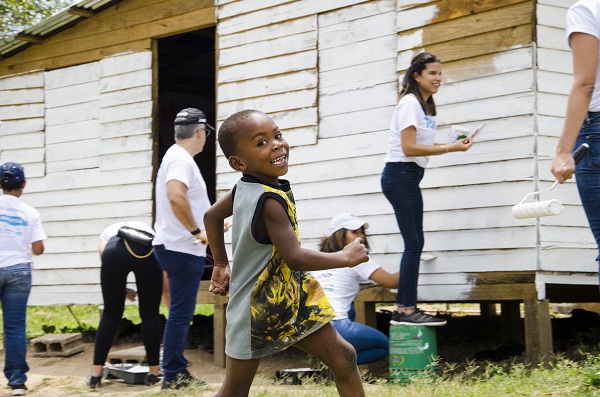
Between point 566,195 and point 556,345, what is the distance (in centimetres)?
210

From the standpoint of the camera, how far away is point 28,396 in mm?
7078


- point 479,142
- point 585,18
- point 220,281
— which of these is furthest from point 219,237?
point 479,142

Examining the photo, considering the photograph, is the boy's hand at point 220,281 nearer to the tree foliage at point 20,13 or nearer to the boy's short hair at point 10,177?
the boy's short hair at point 10,177

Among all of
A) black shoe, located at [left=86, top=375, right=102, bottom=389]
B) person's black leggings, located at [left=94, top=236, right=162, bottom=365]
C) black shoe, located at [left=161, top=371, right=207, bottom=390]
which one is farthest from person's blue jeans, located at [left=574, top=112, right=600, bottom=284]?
black shoe, located at [left=86, top=375, right=102, bottom=389]

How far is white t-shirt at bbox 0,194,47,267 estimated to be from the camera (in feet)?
23.4

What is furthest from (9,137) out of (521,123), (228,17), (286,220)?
(286,220)

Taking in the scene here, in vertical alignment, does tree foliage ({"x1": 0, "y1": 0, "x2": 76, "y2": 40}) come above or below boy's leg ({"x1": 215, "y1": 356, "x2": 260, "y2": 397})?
above

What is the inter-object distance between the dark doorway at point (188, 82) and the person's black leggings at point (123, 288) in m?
5.71

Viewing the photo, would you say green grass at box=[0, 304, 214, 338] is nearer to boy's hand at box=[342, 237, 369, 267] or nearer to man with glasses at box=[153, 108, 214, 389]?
man with glasses at box=[153, 108, 214, 389]

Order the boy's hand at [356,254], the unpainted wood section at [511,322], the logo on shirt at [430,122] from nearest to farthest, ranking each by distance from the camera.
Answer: the boy's hand at [356,254]
the logo on shirt at [430,122]
the unpainted wood section at [511,322]

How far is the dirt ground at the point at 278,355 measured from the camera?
23.9 feet

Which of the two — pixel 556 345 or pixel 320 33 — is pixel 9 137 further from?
pixel 556 345

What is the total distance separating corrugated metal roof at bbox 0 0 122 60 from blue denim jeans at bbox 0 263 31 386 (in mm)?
4556

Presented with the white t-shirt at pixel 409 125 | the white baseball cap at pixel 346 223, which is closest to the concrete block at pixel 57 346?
the white baseball cap at pixel 346 223
